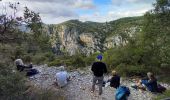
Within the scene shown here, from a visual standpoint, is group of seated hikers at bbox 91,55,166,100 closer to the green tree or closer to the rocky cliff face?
the green tree

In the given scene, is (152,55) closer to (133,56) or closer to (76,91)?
(133,56)

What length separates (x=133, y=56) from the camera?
23.1 meters

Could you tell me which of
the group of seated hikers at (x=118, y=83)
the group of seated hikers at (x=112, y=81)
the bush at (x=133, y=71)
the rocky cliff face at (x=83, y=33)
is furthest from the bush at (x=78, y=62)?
the rocky cliff face at (x=83, y=33)

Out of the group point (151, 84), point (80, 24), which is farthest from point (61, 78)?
point (80, 24)

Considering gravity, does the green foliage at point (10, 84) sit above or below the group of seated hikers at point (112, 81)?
above

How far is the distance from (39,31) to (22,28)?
2.17 ft

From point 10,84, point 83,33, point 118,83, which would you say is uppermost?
point 10,84

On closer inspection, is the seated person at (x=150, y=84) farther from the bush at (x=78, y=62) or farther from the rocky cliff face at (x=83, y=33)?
the rocky cliff face at (x=83, y=33)

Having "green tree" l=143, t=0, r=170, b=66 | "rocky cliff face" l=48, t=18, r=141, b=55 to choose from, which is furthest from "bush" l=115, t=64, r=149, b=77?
"rocky cliff face" l=48, t=18, r=141, b=55

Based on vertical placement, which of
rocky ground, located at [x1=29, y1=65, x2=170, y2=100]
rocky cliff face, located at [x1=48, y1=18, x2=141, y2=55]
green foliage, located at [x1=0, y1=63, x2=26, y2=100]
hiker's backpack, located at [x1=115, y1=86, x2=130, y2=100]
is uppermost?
green foliage, located at [x1=0, y1=63, x2=26, y2=100]

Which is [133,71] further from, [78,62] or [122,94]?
[122,94]

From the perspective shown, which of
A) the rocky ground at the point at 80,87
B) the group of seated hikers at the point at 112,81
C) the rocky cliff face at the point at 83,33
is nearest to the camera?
the group of seated hikers at the point at 112,81

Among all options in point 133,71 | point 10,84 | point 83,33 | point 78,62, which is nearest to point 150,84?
point 133,71

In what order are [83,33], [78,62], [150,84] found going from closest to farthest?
[150,84], [78,62], [83,33]
